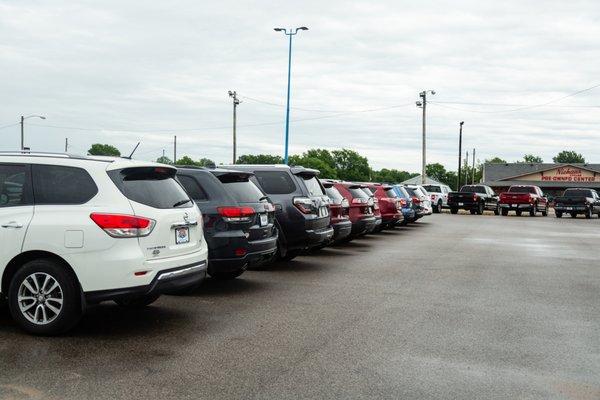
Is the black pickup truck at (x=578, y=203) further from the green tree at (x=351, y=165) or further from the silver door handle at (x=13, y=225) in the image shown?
the green tree at (x=351, y=165)

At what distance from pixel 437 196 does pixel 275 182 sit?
1214 inches

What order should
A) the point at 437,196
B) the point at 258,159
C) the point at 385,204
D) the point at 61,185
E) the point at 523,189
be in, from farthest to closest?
1. the point at 258,159
2. the point at 437,196
3. the point at 523,189
4. the point at 385,204
5. the point at 61,185

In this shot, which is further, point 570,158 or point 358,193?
point 570,158

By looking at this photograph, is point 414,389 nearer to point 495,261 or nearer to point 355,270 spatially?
point 355,270

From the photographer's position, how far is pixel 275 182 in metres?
11.3

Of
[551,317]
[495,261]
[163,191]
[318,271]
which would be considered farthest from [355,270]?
[163,191]

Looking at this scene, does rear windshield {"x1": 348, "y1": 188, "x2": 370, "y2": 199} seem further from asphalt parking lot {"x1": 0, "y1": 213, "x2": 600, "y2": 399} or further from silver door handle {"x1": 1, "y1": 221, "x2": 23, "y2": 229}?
silver door handle {"x1": 1, "y1": 221, "x2": 23, "y2": 229}

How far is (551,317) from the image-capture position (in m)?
7.42

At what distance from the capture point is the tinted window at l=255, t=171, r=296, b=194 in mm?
11172

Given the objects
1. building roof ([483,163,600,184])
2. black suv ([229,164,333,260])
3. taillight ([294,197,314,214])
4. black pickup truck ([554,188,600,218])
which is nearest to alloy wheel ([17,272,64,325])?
black suv ([229,164,333,260])

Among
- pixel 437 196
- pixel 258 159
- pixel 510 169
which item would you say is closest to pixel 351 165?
pixel 258 159

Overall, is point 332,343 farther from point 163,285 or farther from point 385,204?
point 385,204

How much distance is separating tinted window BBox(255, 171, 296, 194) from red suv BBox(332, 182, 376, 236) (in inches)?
157

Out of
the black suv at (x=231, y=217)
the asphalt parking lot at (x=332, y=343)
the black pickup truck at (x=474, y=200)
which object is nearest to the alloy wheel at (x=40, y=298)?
the asphalt parking lot at (x=332, y=343)
